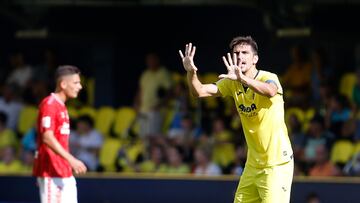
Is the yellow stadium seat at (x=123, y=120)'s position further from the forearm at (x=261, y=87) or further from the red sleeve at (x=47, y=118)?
the forearm at (x=261, y=87)

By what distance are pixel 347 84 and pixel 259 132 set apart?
6.24 metres

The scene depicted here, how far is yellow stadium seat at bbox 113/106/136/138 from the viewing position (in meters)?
15.6

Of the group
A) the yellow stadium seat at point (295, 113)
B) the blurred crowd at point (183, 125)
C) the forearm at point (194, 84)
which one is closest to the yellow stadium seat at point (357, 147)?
the blurred crowd at point (183, 125)

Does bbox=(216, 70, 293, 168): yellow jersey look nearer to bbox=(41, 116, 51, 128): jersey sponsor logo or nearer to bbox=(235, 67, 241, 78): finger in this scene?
bbox=(235, 67, 241, 78): finger

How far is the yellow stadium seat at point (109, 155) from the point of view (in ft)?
49.5

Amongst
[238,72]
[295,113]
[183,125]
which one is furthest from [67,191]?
[295,113]

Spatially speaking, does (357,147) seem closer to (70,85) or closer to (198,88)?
(70,85)

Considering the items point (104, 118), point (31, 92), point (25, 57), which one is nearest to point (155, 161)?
point (104, 118)

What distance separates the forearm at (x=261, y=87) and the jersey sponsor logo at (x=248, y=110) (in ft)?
1.09

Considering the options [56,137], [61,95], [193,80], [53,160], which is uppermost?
[193,80]

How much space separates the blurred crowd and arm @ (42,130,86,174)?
14.8ft

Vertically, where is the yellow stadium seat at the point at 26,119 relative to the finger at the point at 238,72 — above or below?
below

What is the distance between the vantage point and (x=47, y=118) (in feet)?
32.3

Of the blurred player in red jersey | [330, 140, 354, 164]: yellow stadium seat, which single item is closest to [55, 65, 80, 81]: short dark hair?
the blurred player in red jersey
